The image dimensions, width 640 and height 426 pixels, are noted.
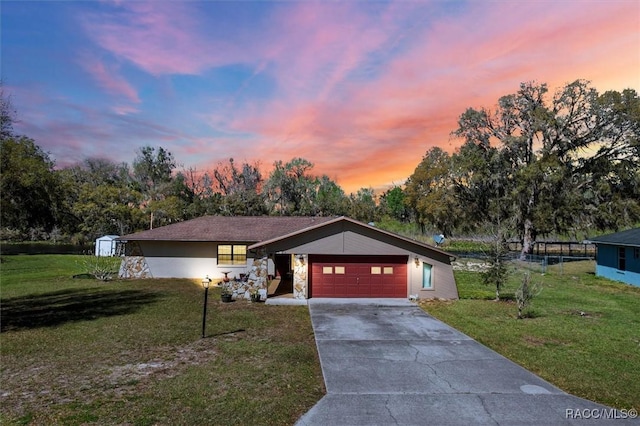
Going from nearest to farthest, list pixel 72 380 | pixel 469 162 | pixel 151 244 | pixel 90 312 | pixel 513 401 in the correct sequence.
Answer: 1. pixel 513 401
2. pixel 72 380
3. pixel 90 312
4. pixel 151 244
5. pixel 469 162

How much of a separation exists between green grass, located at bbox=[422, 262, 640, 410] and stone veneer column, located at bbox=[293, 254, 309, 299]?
6764mm

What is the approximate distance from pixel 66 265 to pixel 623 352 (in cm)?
4274

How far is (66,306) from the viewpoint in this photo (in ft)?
62.4

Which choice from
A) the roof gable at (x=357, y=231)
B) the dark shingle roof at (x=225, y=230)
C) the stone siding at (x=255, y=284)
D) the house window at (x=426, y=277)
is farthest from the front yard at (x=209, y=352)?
the dark shingle roof at (x=225, y=230)

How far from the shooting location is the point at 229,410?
8125mm

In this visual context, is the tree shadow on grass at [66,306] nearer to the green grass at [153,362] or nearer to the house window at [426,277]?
the green grass at [153,362]

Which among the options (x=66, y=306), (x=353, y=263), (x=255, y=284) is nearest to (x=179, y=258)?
(x=66, y=306)

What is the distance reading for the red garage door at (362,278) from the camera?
2255 cm

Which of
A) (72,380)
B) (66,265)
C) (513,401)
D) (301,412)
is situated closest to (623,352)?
(513,401)

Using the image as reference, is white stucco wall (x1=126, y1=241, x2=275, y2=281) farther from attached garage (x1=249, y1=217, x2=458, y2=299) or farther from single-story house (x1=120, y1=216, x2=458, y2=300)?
attached garage (x1=249, y1=217, x2=458, y2=299)

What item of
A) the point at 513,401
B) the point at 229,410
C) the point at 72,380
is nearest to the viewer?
the point at 229,410

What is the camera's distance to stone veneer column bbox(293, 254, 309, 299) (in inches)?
848

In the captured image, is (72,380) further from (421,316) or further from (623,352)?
(623,352)

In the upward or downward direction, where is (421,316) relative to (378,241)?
downward
